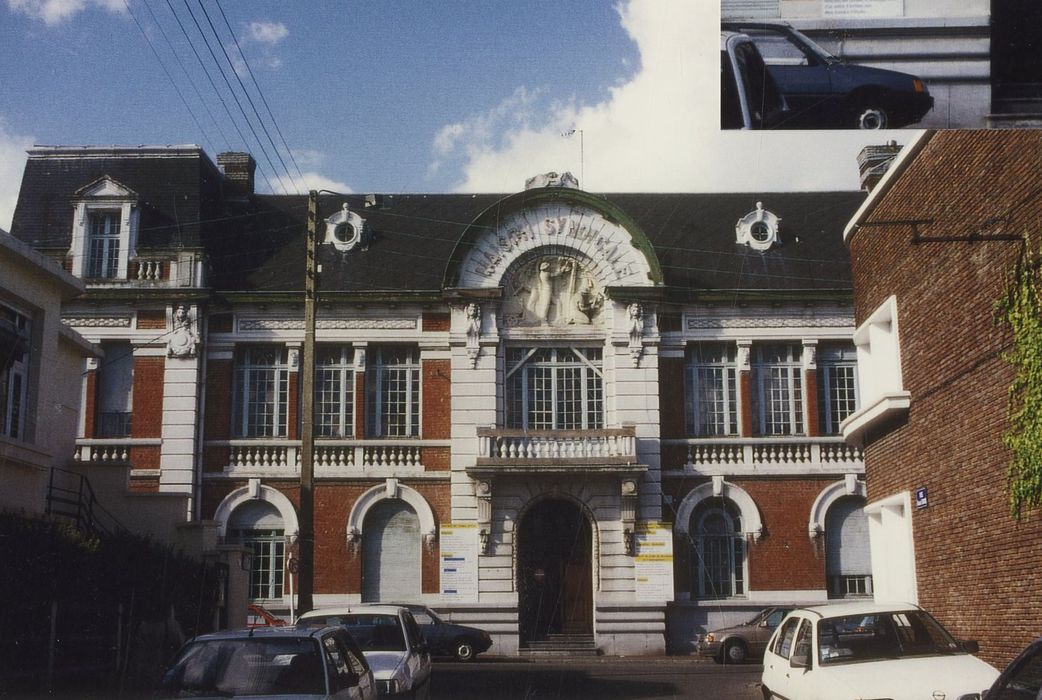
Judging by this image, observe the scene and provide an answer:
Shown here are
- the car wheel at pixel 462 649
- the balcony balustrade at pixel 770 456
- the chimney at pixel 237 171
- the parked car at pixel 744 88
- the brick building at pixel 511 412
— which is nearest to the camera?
the parked car at pixel 744 88

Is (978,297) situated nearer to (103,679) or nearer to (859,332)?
(859,332)

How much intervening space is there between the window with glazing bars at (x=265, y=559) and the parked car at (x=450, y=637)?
4.81 metres

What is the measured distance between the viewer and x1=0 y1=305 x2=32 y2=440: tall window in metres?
18.8

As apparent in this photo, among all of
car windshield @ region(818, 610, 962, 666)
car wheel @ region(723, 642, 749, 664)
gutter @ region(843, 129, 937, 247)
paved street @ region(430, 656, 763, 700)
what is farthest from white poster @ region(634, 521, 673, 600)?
car windshield @ region(818, 610, 962, 666)

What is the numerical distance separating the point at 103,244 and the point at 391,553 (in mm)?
10764

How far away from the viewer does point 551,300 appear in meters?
31.9

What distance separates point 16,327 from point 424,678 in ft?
26.8

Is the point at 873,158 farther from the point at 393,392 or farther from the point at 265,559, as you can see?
the point at 265,559

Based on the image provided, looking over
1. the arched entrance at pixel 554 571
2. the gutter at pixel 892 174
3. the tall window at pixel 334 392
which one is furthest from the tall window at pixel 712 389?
the gutter at pixel 892 174

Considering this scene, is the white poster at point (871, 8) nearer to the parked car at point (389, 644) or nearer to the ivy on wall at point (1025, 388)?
the ivy on wall at point (1025, 388)

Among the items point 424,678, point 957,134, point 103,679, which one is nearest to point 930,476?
point 957,134

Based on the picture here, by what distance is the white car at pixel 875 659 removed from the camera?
12.6 m

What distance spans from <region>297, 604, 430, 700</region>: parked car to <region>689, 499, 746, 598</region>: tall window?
14282mm

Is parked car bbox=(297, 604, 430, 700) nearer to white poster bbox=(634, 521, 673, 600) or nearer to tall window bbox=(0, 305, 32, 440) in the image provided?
tall window bbox=(0, 305, 32, 440)
